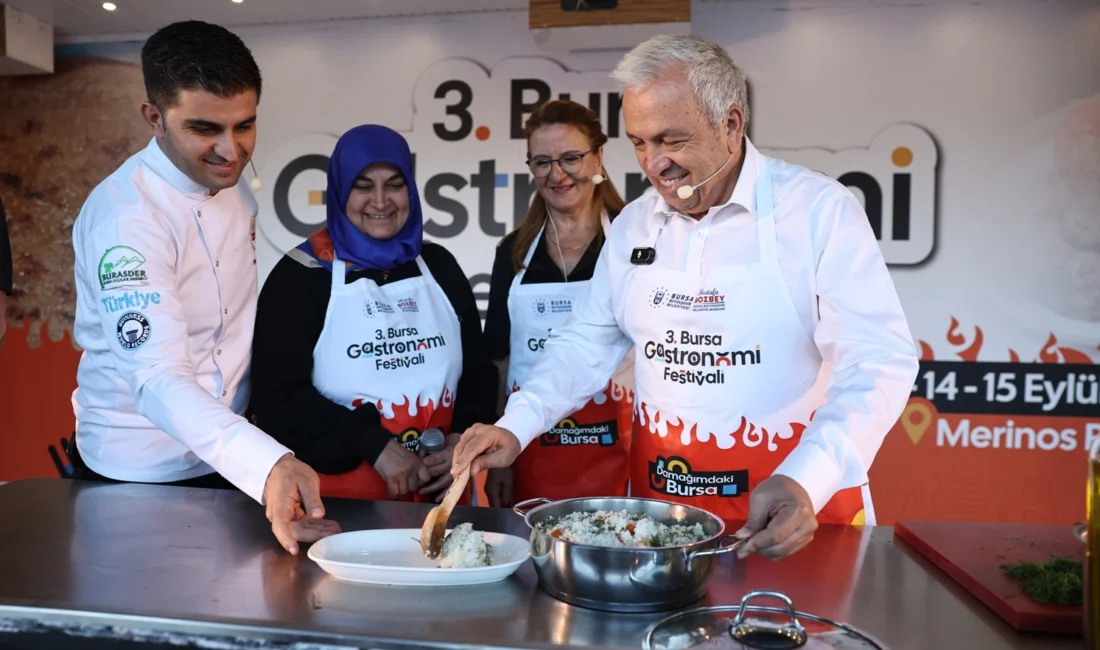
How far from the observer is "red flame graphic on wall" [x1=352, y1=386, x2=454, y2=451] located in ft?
7.40

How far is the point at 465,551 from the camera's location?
1.32 meters

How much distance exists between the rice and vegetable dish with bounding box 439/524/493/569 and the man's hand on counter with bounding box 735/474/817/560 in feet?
1.24

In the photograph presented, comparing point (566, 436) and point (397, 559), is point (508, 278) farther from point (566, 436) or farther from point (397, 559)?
point (397, 559)

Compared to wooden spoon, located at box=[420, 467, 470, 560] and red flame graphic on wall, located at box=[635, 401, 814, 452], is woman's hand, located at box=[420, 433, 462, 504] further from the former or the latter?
wooden spoon, located at box=[420, 467, 470, 560]

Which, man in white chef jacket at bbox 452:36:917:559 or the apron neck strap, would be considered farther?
the apron neck strap

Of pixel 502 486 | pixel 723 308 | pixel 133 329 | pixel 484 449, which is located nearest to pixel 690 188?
pixel 723 308

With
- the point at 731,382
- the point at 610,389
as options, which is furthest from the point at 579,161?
the point at 731,382

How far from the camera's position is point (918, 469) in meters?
4.22

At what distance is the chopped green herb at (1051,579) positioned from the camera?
1.15m

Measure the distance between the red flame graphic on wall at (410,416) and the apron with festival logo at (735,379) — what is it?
0.69 meters

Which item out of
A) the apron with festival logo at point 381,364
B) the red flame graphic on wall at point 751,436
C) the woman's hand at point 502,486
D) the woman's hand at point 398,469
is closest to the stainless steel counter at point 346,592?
the red flame graphic on wall at point 751,436

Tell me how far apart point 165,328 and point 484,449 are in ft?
2.26

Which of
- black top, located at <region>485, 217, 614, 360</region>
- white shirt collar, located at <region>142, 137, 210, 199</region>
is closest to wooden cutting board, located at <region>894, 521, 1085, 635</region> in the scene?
black top, located at <region>485, 217, 614, 360</region>

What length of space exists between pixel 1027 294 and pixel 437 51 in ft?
10.2
